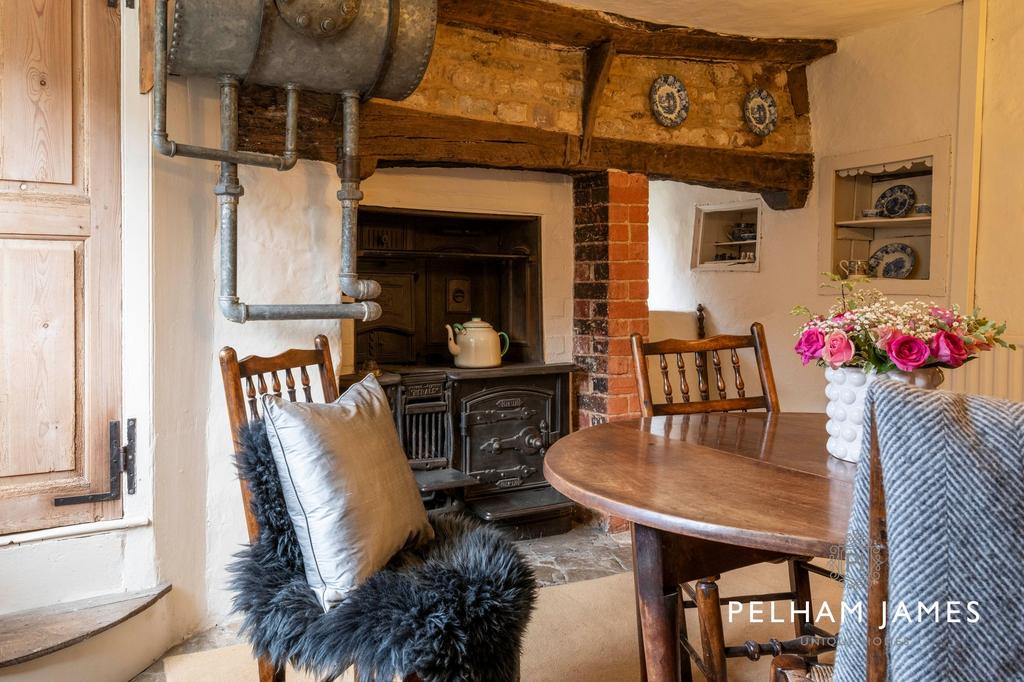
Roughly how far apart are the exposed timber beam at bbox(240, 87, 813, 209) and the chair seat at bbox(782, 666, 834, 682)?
2.25 meters

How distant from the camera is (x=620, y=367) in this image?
12.2 ft

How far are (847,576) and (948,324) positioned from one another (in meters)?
0.96

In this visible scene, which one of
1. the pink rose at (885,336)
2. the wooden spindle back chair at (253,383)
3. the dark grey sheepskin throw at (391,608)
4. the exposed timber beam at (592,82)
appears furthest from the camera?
the exposed timber beam at (592,82)

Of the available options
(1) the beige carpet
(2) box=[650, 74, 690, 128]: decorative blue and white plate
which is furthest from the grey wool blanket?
(2) box=[650, 74, 690, 128]: decorative blue and white plate

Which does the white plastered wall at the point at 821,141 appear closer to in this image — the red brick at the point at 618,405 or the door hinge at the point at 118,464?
the red brick at the point at 618,405

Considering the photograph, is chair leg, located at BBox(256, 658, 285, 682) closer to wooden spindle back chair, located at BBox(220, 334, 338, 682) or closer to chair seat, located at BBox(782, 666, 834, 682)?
wooden spindle back chair, located at BBox(220, 334, 338, 682)

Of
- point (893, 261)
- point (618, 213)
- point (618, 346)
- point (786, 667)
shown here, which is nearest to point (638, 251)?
point (618, 213)

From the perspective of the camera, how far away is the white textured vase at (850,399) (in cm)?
166

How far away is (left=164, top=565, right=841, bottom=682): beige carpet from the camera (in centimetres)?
236

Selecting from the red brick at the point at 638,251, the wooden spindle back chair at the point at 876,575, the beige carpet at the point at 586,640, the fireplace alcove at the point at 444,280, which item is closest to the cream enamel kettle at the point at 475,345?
the fireplace alcove at the point at 444,280

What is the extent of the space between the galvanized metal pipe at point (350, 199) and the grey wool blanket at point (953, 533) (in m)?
2.14

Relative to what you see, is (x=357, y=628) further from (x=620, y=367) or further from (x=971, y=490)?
(x=620, y=367)

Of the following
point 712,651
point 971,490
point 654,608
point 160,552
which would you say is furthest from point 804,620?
point 160,552

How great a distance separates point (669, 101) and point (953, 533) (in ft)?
10.7
